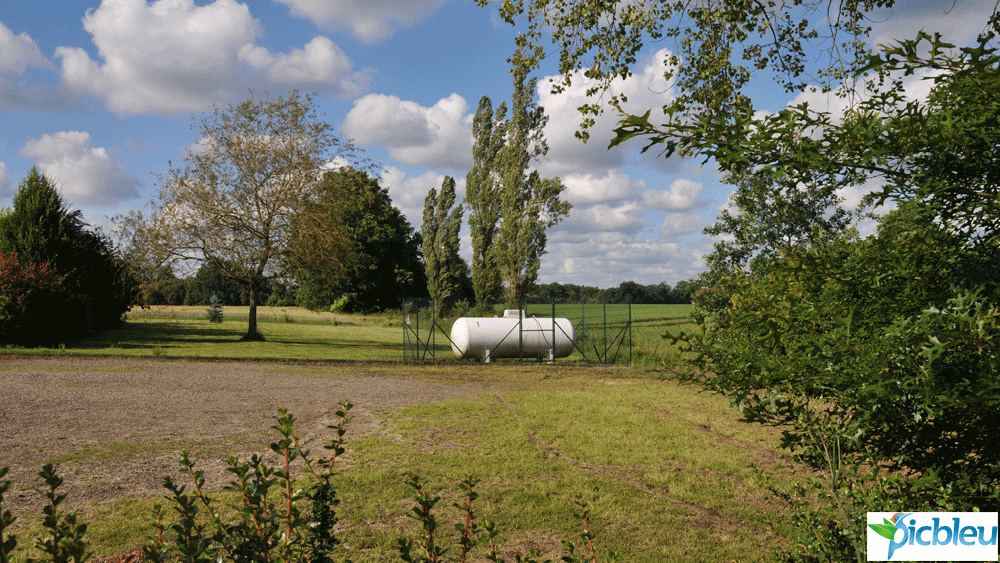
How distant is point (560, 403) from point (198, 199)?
809 inches

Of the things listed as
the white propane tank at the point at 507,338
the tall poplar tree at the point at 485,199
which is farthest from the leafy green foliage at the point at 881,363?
the tall poplar tree at the point at 485,199

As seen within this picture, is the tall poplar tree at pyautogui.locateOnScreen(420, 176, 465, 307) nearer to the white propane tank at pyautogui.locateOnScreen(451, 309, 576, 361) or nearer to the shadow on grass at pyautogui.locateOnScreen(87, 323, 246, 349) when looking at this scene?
the shadow on grass at pyautogui.locateOnScreen(87, 323, 246, 349)

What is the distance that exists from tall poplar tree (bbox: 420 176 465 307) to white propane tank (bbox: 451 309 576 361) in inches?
839

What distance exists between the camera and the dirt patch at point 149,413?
20.5 ft

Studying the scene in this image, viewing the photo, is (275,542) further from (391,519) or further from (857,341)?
(391,519)

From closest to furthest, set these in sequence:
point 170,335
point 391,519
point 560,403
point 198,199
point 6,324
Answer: point 391,519
point 560,403
point 6,324
point 198,199
point 170,335

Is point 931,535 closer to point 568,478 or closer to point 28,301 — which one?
point 568,478

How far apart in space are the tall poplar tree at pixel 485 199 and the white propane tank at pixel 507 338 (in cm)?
1425

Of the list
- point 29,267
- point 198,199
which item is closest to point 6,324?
point 29,267

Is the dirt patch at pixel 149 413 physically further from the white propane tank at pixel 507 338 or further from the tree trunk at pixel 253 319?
the tree trunk at pixel 253 319

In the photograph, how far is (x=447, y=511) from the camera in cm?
520

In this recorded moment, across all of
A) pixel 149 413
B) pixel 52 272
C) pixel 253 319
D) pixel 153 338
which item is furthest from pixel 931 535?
pixel 153 338

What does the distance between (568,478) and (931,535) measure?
4.43m

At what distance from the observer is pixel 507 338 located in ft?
70.3
